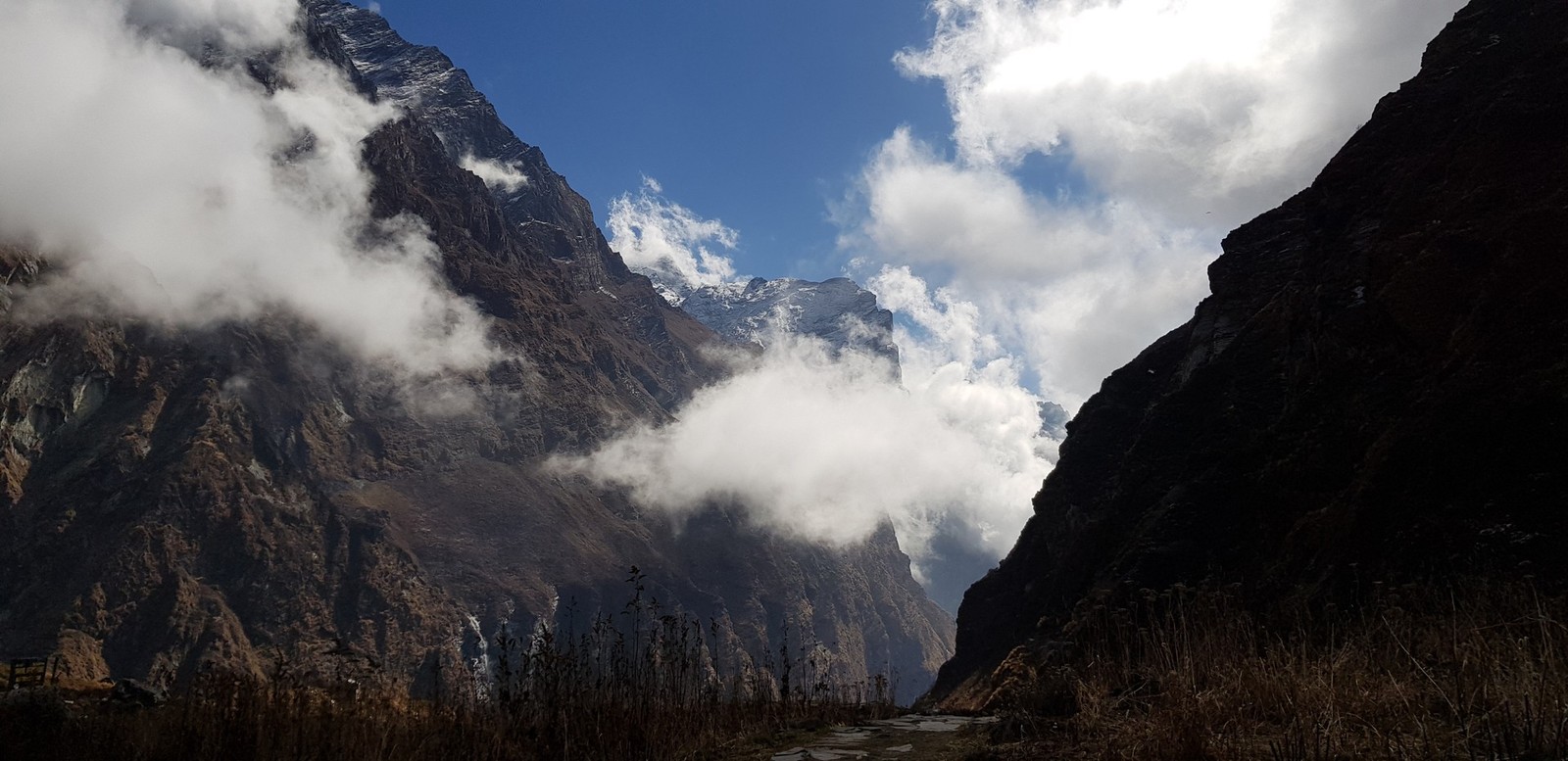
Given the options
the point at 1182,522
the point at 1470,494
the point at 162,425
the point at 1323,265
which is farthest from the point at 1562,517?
the point at 162,425

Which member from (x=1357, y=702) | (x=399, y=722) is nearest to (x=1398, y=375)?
(x=1357, y=702)

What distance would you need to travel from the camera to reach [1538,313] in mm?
14156

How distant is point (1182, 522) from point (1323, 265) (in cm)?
829

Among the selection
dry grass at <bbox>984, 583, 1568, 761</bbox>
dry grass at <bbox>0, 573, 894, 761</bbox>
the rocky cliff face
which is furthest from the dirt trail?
the rocky cliff face

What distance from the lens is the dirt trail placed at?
26.9ft

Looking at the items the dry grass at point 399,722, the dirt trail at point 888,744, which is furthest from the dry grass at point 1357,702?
the dry grass at point 399,722

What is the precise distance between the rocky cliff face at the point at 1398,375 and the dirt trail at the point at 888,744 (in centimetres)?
463

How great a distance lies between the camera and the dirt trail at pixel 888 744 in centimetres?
821

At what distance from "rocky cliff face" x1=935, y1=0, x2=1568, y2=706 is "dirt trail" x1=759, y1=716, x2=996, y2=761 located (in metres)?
4.63

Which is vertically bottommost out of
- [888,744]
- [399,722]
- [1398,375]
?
[888,744]

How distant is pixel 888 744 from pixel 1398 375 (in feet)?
47.5

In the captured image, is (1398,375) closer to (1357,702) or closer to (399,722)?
(1357,702)

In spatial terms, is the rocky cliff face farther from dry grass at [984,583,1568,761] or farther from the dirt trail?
dry grass at [984,583,1568,761]

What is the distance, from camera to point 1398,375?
56.6ft
